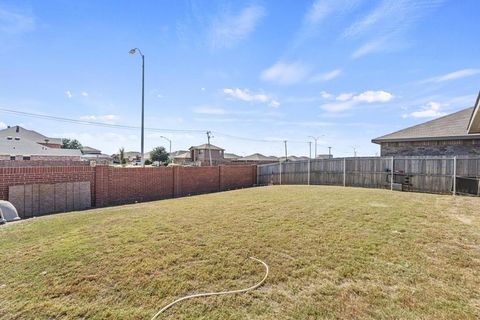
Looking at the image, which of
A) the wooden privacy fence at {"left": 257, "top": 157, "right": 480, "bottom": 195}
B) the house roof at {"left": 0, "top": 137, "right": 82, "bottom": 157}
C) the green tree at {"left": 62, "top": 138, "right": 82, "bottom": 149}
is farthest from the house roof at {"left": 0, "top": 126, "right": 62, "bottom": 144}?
the wooden privacy fence at {"left": 257, "top": 157, "right": 480, "bottom": 195}

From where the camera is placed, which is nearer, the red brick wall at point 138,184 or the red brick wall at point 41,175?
the red brick wall at point 41,175

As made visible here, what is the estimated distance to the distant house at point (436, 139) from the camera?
11.8 metres

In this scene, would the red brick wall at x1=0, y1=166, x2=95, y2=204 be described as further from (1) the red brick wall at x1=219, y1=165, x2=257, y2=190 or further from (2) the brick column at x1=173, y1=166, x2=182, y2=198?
(1) the red brick wall at x1=219, y1=165, x2=257, y2=190

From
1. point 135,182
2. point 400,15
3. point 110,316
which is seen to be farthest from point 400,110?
point 110,316

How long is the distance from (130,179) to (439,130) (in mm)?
15812

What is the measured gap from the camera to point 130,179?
11.8 meters

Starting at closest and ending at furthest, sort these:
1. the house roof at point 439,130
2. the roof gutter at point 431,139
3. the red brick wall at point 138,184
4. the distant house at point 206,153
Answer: the red brick wall at point 138,184
the roof gutter at point 431,139
the house roof at point 439,130
the distant house at point 206,153

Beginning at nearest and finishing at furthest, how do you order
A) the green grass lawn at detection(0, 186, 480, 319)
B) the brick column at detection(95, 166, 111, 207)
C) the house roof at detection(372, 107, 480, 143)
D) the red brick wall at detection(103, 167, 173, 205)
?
1. the green grass lawn at detection(0, 186, 480, 319)
2. the brick column at detection(95, 166, 111, 207)
3. the red brick wall at detection(103, 167, 173, 205)
4. the house roof at detection(372, 107, 480, 143)

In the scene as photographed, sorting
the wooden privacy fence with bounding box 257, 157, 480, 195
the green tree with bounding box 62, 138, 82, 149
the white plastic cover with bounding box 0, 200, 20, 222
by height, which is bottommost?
the white plastic cover with bounding box 0, 200, 20, 222

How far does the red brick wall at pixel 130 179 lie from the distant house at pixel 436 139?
33.9ft

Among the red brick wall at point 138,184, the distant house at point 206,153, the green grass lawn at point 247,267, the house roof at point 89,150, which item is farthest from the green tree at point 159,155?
the green grass lawn at point 247,267

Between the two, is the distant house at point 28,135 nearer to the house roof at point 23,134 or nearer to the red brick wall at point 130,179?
the house roof at point 23,134

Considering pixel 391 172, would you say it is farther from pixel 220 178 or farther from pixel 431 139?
pixel 220 178

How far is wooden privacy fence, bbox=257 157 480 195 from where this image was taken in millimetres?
10331
